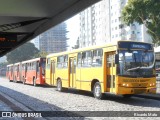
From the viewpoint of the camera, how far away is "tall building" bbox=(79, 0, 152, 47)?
105812mm

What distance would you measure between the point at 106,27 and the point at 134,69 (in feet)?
353

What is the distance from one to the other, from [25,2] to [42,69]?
20422 mm

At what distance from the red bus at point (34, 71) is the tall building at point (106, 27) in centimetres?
6049

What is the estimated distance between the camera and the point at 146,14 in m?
34.8

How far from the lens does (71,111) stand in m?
12.7

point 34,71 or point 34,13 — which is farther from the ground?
point 34,13

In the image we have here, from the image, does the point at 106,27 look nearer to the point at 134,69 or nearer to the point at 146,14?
the point at 146,14

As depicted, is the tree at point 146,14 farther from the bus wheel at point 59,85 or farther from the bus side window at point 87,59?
the bus side window at point 87,59

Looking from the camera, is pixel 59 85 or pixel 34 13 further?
pixel 59 85

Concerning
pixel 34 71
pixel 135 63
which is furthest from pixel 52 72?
pixel 135 63

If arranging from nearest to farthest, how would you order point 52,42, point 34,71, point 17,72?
point 34,71 < point 17,72 < point 52,42

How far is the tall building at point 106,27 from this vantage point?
106m

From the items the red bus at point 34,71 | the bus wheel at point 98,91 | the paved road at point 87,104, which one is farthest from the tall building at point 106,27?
the paved road at point 87,104

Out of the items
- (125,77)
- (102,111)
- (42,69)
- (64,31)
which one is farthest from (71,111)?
(64,31)
